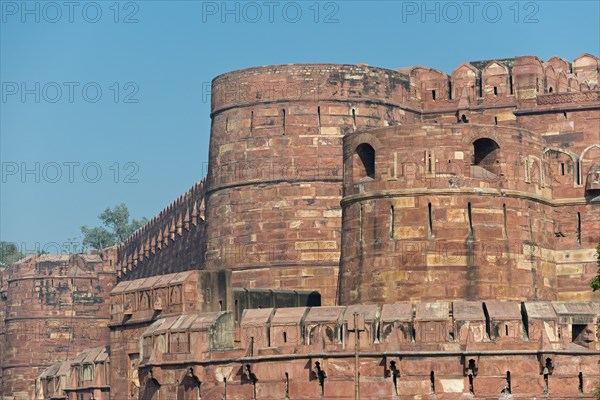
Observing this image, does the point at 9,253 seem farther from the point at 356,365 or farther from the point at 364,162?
the point at 356,365

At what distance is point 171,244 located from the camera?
2702 inches

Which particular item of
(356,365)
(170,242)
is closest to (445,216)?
(356,365)

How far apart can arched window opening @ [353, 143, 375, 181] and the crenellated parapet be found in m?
14.1

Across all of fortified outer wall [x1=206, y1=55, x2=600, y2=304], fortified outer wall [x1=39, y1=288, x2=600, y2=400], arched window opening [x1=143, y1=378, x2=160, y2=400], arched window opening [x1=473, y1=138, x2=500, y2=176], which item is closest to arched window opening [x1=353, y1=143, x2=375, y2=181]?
arched window opening [x1=473, y1=138, x2=500, y2=176]

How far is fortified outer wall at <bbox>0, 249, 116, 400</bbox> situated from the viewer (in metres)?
75.0

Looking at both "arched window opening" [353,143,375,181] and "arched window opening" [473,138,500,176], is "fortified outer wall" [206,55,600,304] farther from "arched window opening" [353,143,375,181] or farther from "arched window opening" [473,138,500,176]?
"arched window opening" [473,138,500,176]

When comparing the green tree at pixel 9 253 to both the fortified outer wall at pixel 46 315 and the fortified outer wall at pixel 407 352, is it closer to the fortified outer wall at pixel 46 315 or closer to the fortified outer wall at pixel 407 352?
the fortified outer wall at pixel 46 315

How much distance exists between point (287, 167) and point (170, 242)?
19114mm

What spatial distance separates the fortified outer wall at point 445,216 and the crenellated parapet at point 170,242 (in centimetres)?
1476

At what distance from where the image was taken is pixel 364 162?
44781 mm

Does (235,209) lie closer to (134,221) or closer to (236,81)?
(236,81)

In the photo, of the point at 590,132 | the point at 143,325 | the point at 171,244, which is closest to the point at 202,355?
the point at 143,325

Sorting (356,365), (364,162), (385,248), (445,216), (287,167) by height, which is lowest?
(356,365)

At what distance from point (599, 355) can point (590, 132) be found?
1029 cm
